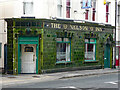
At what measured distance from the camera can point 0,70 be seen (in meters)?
23.8

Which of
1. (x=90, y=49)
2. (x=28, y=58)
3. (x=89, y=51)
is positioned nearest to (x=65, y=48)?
(x=89, y=51)

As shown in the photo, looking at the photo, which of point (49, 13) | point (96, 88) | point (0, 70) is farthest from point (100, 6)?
point (96, 88)

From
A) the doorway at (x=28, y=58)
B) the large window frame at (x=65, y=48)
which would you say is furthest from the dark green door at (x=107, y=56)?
the doorway at (x=28, y=58)

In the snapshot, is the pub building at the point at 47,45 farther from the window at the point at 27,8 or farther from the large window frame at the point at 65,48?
the window at the point at 27,8

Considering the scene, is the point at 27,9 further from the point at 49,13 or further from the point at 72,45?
the point at 72,45

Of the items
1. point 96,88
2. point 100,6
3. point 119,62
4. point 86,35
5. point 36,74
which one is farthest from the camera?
point 119,62

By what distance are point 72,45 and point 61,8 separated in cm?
350

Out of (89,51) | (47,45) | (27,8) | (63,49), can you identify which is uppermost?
(27,8)

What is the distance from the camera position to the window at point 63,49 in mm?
24719

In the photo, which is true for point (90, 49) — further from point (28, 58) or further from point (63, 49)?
point (28, 58)

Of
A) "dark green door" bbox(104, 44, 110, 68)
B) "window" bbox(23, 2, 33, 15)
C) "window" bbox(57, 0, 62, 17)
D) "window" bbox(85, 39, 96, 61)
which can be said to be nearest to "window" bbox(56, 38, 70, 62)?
"window" bbox(57, 0, 62, 17)

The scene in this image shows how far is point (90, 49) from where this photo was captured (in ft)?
91.8

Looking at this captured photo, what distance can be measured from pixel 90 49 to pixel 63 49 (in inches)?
151

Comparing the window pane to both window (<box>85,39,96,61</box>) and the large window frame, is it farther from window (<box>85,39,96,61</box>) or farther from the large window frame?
the large window frame
